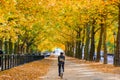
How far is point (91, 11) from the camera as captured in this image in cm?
4025

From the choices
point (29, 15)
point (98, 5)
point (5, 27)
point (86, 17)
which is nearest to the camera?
point (5, 27)

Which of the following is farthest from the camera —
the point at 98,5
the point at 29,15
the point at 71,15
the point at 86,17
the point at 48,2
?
the point at 71,15

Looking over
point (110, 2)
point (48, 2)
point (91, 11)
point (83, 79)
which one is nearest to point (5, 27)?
point (48, 2)

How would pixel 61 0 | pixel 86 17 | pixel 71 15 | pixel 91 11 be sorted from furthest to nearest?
pixel 71 15 → pixel 86 17 → pixel 91 11 → pixel 61 0

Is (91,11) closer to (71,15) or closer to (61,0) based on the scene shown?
(71,15)

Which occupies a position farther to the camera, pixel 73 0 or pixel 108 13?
pixel 108 13

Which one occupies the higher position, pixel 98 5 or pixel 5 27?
pixel 98 5

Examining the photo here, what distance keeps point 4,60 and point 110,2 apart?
1154 centimetres

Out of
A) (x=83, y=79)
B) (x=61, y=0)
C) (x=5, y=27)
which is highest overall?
(x=61, y=0)

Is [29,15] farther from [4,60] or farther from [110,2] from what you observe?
[110,2]

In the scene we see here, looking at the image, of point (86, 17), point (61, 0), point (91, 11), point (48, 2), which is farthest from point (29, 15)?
point (86, 17)

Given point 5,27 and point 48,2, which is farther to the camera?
point 5,27

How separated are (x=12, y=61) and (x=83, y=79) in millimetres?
11190

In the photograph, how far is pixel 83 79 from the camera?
895 inches
